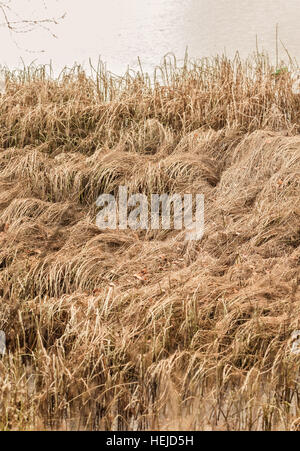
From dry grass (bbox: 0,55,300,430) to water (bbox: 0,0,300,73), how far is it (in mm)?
3226

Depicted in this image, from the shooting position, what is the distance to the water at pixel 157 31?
1130 cm

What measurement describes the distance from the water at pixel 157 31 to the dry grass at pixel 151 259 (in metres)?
3.23

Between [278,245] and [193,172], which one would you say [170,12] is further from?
[278,245]

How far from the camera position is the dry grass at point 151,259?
Result: 337 centimetres

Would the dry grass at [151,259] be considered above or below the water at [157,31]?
below

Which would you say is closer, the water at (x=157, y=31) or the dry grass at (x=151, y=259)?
the dry grass at (x=151, y=259)

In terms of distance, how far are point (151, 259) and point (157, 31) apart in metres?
8.96

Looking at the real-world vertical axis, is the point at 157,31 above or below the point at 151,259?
above

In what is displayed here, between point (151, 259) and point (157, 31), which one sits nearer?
point (151, 259)

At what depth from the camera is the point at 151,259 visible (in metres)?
4.75

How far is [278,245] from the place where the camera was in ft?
15.8

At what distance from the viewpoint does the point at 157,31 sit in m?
12.9

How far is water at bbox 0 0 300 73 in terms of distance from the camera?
37.1 ft
